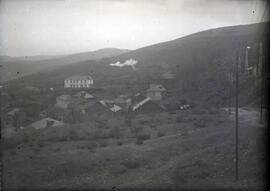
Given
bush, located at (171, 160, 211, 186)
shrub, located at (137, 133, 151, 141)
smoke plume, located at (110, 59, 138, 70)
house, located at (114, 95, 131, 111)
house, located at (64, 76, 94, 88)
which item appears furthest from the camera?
smoke plume, located at (110, 59, 138, 70)

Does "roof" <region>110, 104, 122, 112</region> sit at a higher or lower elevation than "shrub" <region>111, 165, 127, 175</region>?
higher

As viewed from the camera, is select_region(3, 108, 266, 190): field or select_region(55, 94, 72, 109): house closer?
select_region(3, 108, 266, 190): field

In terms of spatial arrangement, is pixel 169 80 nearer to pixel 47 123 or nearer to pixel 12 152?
pixel 47 123

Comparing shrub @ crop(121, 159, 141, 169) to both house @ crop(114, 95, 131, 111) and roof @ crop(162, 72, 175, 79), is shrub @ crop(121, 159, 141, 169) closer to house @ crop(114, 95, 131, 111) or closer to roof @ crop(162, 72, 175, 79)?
house @ crop(114, 95, 131, 111)

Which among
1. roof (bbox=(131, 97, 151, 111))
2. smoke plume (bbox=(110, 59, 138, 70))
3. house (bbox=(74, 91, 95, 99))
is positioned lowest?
roof (bbox=(131, 97, 151, 111))

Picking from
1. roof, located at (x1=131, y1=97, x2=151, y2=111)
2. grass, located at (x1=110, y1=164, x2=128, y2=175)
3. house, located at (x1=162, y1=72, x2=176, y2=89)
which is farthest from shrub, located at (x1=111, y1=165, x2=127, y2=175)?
house, located at (x1=162, y1=72, x2=176, y2=89)

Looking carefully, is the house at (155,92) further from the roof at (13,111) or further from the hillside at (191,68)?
the roof at (13,111)

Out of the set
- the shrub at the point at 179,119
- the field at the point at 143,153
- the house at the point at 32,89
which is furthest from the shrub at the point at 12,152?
the shrub at the point at 179,119

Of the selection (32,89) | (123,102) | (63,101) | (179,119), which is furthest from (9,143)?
(179,119)
